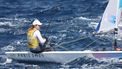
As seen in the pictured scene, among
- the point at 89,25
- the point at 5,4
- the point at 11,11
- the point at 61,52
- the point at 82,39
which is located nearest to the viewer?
the point at 61,52

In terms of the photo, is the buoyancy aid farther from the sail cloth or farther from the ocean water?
the sail cloth

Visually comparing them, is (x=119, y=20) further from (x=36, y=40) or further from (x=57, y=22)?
(x=57, y=22)

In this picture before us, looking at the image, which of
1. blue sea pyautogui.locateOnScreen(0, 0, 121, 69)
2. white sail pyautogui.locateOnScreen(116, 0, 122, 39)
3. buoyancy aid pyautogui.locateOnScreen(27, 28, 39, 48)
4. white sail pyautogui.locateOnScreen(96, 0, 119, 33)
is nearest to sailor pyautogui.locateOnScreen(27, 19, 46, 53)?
buoyancy aid pyautogui.locateOnScreen(27, 28, 39, 48)

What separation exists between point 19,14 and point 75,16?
4.43 m

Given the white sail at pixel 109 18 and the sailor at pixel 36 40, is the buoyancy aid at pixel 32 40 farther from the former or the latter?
the white sail at pixel 109 18

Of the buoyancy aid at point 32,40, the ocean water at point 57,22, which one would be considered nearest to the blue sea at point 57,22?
the ocean water at point 57,22

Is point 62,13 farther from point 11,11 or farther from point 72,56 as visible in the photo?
point 72,56

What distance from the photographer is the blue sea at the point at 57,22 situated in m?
39.0

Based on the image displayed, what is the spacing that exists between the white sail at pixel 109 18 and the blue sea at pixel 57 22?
109 centimetres

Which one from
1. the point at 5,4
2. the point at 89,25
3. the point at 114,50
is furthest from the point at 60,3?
the point at 114,50

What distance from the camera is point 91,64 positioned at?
114 ft

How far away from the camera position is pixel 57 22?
45906 millimetres

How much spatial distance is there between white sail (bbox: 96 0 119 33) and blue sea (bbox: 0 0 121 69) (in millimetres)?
1091

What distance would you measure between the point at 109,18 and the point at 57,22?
410 inches
